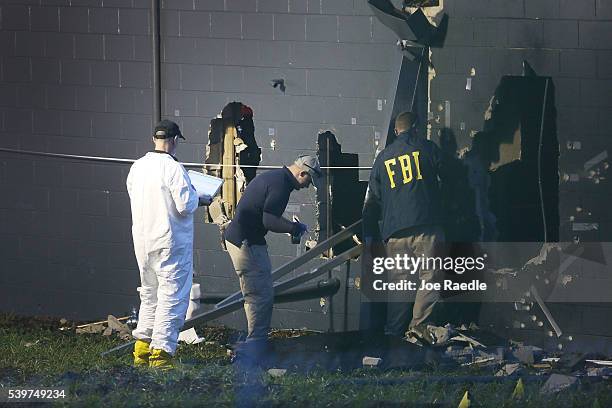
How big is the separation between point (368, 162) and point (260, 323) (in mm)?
1768

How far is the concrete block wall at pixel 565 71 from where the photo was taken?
415 inches

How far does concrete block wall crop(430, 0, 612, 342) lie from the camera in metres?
10.5

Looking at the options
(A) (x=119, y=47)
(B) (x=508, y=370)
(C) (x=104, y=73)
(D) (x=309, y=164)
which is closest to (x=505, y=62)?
(D) (x=309, y=164)

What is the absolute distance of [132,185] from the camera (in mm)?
10328

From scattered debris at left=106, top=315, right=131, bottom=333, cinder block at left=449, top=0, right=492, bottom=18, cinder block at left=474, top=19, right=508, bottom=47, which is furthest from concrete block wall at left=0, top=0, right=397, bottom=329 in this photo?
cinder block at left=474, top=19, right=508, bottom=47

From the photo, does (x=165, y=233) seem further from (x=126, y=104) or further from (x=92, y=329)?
(x=126, y=104)

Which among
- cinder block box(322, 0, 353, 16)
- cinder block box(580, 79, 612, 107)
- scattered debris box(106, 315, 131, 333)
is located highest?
cinder block box(322, 0, 353, 16)

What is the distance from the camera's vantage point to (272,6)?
38.0 ft

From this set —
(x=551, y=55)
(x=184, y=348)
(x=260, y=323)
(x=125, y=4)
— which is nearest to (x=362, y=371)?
(x=260, y=323)

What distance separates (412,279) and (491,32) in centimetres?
224

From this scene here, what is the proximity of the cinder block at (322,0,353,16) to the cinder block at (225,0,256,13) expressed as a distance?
0.70 meters

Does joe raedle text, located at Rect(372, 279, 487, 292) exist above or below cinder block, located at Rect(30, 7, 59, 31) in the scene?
below

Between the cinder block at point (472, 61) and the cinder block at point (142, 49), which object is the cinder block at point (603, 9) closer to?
the cinder block at point (472, 61)

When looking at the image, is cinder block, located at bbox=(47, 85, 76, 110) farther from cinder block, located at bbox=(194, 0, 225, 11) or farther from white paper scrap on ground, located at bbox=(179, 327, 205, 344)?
white paper scrap on ground, located at bbox=(179, 327, 205, 344)
